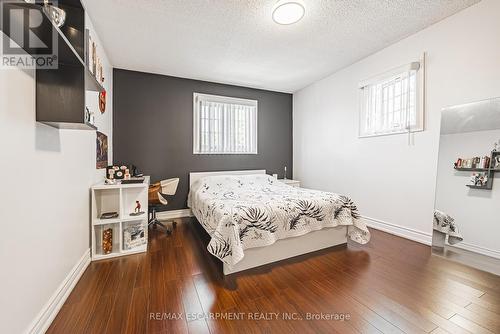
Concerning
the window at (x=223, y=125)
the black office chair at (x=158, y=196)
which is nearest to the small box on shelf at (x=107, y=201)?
the black office chair at (x=158, y=196)

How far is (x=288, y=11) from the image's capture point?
218 centimetres

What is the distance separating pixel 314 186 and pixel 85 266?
3.92 m

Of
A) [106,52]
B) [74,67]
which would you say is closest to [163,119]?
[106,52]

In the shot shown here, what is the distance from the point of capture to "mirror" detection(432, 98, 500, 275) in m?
2.09

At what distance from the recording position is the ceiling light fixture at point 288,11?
210 cm

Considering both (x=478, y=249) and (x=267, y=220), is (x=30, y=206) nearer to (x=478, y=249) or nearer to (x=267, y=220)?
(x=267, y=220)

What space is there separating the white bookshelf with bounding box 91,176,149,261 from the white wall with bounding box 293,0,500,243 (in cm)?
330

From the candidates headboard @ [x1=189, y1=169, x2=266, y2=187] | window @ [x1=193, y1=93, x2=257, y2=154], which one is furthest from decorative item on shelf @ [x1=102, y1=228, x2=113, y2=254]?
window @ [x1=193, y1=93, x2=257, y2=154]

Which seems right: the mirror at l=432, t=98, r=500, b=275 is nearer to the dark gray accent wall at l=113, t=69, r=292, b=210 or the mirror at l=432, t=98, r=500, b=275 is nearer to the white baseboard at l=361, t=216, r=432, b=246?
the white baseboard at l=361, t=216, r=432, b=246

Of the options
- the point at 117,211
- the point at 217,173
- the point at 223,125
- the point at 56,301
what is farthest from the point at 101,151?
the point at 223,125

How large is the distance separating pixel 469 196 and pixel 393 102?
1525 mm

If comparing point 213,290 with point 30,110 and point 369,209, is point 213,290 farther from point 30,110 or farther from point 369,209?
point 369,209

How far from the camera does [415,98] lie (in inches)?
108

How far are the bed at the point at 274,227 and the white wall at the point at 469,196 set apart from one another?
99cm
